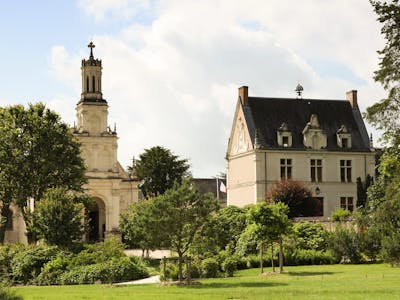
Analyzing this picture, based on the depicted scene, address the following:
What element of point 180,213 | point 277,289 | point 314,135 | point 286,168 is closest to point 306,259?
point 180,213

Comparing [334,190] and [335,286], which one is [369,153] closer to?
[334,190]

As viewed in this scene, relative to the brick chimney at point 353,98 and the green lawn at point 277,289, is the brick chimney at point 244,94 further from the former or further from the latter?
the green lawn at point 277,289

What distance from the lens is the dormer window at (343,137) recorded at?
71.6 m

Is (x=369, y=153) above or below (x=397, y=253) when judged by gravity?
above

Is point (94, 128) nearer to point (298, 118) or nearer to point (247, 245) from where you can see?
point (298, 118)

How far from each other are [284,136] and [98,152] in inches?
736

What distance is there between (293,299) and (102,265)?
53.9ft

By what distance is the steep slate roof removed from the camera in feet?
230

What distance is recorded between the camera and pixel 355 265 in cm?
4459

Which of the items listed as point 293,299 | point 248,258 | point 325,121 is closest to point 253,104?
point 325,121

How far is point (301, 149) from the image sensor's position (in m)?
70.3

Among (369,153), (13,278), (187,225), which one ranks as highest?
(369,153)

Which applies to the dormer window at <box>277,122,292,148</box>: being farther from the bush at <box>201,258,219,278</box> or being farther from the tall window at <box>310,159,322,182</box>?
the bush at <box>201,258,219,278</box>

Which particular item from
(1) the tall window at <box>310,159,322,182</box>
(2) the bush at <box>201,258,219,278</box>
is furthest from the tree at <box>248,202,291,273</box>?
(1) the tall window at <box>310,159,322,182</box>
